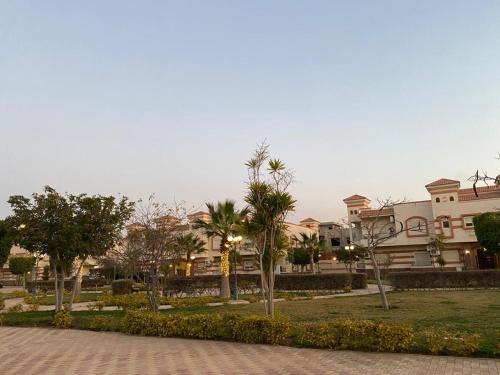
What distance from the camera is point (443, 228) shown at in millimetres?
39000

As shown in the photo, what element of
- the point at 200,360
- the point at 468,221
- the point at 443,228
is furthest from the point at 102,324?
the point at 468,221

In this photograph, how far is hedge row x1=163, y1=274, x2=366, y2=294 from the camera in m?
27.2

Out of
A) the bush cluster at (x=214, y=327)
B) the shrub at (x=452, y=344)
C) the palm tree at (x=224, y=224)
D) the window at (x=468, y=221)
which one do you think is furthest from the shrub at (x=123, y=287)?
the window at (x=468, y=221)

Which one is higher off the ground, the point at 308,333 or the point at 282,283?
the point at 282,283

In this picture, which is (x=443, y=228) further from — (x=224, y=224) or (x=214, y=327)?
(x=214, y=327)

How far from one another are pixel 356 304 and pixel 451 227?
2544 cm

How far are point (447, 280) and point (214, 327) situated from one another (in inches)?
741

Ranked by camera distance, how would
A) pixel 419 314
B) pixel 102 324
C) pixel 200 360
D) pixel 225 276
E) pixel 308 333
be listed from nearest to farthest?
1. pixel 200 360
2. pixel 308 333
3. pixel 102 324
4. pixel 419 314
5. pixel 225 276

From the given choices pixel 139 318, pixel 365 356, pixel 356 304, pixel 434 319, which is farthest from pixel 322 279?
pixel 365 356

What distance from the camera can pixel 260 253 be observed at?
1264 centimetres

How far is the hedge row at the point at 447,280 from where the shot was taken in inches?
928

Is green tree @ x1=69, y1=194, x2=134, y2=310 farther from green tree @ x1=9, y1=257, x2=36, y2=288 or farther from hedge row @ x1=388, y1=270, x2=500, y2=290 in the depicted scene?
green tree @ x1=9, y1=257, x2=36, y2=288

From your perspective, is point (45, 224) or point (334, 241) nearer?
point (45, 224)

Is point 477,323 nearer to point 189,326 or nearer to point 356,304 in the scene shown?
point 356,304
